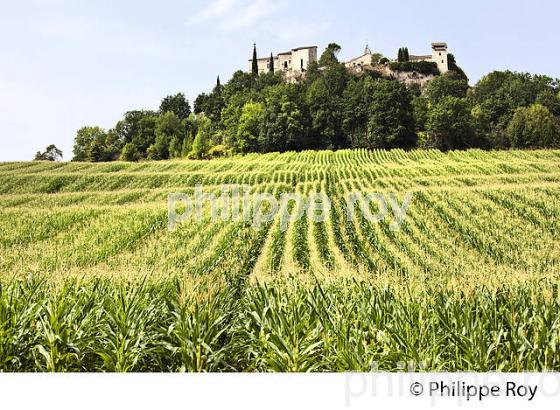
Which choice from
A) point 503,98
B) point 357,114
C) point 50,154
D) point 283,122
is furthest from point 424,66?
point 50,154

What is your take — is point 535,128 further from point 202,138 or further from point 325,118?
point 202,138

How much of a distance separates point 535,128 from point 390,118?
867 cm

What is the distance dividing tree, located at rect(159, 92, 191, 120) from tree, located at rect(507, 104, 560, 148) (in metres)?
9.56

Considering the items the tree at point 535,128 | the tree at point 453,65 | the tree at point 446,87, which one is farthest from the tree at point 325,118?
the tree at point 535,128

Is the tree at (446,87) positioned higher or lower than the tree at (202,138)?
higher

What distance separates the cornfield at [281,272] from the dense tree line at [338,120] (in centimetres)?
81

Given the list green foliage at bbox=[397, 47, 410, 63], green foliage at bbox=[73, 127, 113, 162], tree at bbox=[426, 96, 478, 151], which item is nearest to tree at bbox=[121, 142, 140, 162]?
green foliage at bbox=[73, 127, 113, 162]

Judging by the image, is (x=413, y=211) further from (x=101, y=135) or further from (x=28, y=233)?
(x=28, y=233)

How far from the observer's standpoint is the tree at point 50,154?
7128 mm

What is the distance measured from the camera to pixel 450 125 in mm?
17422

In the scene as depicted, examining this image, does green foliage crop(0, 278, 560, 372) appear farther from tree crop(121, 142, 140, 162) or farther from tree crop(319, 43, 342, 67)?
tree crop(319, 43, 342, 67)

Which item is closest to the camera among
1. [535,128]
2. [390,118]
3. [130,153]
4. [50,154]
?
[50,154]

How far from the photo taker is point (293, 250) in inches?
297

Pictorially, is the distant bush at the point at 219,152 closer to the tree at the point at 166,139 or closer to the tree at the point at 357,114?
the tree at the point at 166,139
